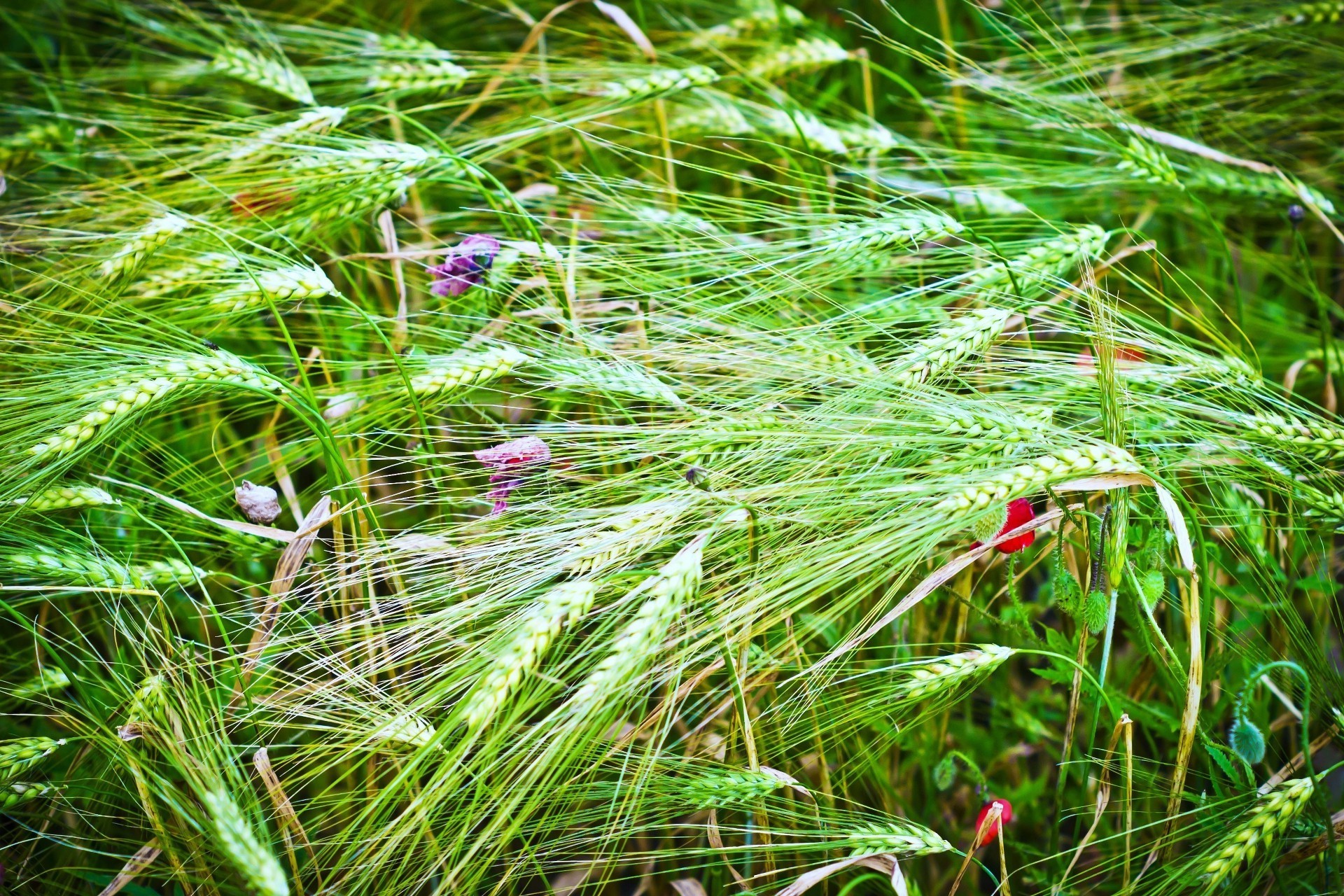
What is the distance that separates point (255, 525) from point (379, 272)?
508mm

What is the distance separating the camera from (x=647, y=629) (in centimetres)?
75

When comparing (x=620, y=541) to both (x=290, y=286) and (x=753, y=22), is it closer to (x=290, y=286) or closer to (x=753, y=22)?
(x=290, y=286)

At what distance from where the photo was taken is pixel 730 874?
3.29 feet

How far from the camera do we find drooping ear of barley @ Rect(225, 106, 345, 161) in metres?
1.15

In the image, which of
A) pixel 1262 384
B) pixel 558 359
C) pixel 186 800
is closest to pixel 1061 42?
pixel 1262 384

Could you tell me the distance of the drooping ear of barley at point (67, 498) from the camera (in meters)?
0.94

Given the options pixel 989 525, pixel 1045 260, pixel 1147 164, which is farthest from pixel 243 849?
pixel 1147 164

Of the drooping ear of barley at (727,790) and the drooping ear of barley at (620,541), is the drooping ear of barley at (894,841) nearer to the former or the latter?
the drooping ear of barley at (727,790)

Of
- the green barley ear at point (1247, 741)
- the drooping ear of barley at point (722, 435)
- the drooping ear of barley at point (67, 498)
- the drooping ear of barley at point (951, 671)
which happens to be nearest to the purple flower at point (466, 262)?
the drooping ear of barley at point (722, 435)

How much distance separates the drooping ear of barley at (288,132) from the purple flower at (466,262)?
10.8 inches

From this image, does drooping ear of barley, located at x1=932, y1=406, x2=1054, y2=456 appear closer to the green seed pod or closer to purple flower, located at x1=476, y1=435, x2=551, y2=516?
the green seed pod

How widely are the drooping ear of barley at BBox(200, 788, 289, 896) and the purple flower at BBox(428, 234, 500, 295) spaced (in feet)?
1.93

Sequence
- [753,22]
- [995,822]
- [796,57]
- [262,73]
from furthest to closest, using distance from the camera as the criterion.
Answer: [753,22] < [796,57] < [262,73] < [995,822]

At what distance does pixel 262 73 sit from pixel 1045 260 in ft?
3.81
